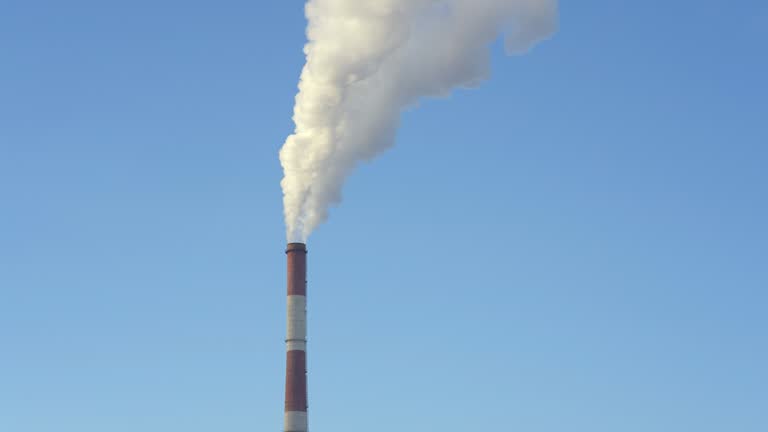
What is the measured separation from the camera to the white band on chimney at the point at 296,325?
186 feet

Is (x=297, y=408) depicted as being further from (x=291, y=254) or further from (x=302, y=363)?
(x=291, y=254)

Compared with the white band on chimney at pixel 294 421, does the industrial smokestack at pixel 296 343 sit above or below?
above

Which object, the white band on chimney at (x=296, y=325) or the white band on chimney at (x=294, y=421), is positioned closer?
the white band on chimney at (x=294, y=421)

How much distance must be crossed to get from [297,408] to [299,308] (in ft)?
15.5

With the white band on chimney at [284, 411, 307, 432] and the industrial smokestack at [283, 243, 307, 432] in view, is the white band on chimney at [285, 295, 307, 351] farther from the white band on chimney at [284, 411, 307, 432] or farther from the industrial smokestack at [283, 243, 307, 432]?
the white band on chimney at [284, 411, 307, 432]

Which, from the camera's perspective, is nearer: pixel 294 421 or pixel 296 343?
pixel 294 421

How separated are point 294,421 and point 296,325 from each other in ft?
14.9

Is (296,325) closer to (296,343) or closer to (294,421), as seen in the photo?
(296,343)

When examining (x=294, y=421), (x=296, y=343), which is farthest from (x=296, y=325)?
(x=294, y=421)

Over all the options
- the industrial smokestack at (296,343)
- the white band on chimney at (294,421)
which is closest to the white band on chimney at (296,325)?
the industrial smokestack at (296,343)

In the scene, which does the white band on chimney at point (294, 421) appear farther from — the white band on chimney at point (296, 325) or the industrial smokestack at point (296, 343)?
the white band on chimney at point (296, 325)

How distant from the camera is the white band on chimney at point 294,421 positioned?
55.7m

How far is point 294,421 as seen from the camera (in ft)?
182

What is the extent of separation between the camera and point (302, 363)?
5650 cm
